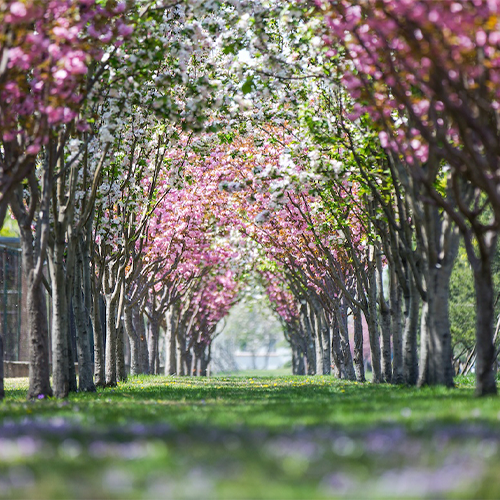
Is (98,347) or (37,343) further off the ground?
(37,343)

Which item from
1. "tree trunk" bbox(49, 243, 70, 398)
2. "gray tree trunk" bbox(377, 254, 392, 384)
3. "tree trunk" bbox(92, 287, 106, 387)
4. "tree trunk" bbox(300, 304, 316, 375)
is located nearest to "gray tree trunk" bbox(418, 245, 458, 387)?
"tree trunk" bbox(49, 243, 70, 398)

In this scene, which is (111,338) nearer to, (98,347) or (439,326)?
(98,347)

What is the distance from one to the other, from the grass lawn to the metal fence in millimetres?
29215

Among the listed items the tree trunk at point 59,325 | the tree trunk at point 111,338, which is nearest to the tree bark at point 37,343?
the tree trunk at point 59,325

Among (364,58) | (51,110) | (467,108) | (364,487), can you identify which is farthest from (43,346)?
(364,487)

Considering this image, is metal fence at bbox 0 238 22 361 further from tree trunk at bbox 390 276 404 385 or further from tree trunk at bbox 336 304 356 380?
tree trunk at bbox 390 276 404 385

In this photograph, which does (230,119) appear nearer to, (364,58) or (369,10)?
(364,58)

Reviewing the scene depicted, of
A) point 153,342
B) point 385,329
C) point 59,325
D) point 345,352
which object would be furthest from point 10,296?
point 59,325

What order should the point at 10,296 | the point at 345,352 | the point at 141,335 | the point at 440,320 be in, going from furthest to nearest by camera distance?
the point at 141,335 < the point at 10,296 < the point at 345,352 < the point at 440,320

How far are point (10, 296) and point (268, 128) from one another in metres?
17.8

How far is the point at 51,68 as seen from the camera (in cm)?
1147

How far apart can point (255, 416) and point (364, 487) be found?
471 cm

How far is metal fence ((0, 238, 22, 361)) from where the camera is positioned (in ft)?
125

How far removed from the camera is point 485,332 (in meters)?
12.7
